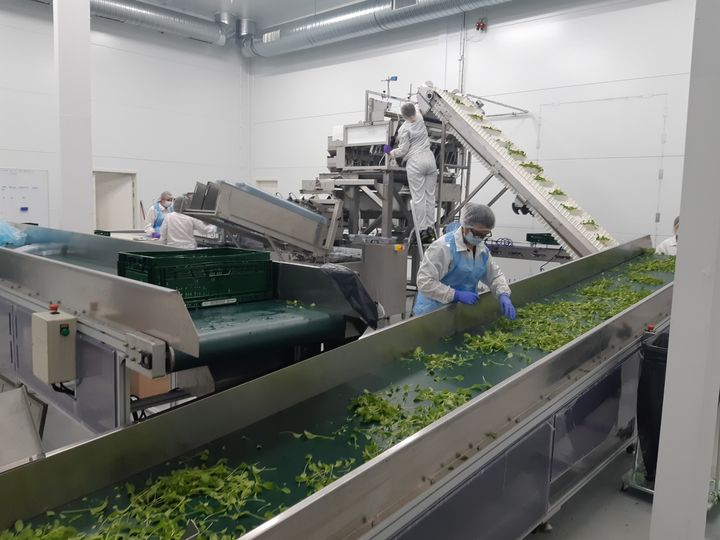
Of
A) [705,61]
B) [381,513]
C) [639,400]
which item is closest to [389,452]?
[381,513]

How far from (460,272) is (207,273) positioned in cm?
180

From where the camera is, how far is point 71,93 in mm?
5895

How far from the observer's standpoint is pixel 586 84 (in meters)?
7.86

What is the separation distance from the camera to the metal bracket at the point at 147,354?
1724 millimetres

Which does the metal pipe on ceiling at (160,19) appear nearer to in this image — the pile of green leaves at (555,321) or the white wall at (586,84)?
the white wall at (586,84)

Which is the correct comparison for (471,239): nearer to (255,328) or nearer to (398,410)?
(398,410)

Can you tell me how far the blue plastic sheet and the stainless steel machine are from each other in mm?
1464

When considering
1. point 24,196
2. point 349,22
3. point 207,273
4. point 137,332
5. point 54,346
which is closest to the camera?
point 137,332

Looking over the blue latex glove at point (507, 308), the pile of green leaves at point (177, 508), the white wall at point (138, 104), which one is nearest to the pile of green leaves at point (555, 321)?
the blue latex glove at point (507, 308)

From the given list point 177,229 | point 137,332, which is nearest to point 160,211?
point 177,229

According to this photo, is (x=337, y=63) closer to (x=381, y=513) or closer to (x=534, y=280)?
(x=534, y=280)

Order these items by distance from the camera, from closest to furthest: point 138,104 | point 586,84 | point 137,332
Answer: point 137,332
point 586,84
point 138,104

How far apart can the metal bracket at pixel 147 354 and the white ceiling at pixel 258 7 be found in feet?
31.1

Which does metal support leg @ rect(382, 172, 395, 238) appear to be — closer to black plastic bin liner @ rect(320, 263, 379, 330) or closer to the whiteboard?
black plastic bin liner @ rect(320, 263, 379, 330)
